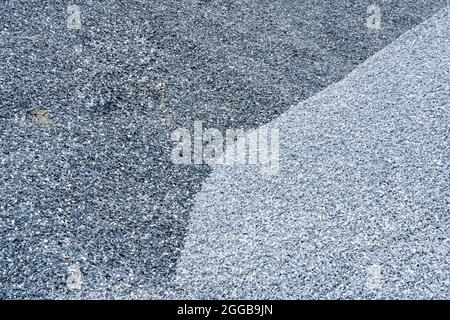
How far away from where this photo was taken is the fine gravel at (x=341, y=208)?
4.21 m

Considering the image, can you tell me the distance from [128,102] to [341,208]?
8.55 ft

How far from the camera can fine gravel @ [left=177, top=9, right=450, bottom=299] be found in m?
4.21

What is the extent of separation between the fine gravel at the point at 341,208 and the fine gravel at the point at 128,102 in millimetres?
350

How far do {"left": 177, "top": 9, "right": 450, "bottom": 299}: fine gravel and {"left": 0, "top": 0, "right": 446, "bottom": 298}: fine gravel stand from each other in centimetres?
35

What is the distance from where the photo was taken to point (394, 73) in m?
6.22

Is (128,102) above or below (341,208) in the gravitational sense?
above

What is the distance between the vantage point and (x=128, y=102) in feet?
19.4

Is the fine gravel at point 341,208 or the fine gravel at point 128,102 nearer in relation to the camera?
the fine gravel at point 341,208

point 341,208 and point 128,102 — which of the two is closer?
point 341,208

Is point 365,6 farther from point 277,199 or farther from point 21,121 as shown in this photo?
point 21,121

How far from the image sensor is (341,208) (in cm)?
470

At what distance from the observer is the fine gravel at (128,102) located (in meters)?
4.44

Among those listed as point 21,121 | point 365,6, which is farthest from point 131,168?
point 365,6

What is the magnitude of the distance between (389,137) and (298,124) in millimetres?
937
